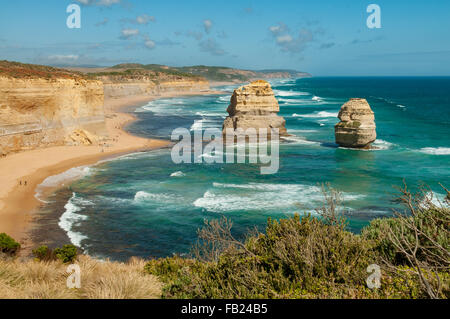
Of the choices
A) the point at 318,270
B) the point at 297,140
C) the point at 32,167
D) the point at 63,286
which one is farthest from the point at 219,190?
the point at 297,140

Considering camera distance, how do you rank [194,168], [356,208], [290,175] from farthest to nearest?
[194,168], [290,175], [356,208]

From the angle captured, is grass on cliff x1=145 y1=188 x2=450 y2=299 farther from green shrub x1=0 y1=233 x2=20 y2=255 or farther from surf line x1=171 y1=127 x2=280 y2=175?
surf line x1=171 y1=127 x2=280 y2=175

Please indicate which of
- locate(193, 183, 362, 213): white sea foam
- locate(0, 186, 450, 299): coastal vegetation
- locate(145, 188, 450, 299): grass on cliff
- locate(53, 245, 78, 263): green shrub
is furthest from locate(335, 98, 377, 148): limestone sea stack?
locate(53, 245, 78, 263): green shrub

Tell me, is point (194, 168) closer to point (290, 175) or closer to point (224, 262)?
point (290, 175)

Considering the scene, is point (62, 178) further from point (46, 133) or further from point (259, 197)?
point (259, 197)

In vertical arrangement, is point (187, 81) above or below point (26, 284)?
above
